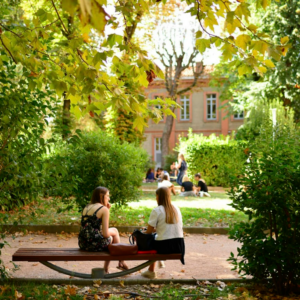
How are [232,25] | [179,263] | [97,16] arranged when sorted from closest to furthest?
[97,16] → [232,25] → [179,263]

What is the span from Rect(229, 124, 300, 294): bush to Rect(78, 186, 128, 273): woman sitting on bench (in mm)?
1883

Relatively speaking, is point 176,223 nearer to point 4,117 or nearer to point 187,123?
point 4,117

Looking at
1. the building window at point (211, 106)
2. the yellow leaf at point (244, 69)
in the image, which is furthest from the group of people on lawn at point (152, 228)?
the building window at point (211, 106)

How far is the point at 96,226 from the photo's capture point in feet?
22.1

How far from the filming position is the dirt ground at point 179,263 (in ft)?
23.5

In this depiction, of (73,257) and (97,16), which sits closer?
(97,16)

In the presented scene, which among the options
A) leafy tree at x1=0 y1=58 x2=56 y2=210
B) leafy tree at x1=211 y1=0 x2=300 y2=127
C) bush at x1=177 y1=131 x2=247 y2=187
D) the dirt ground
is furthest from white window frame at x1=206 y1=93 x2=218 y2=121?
leafy tree at x1=0 y1=58 x2=56 y2=210

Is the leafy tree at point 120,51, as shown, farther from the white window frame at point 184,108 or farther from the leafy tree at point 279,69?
the white window frame at point 184,108

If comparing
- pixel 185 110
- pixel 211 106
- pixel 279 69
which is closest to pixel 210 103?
pixel 211 106

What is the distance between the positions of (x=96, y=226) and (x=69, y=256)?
794mm

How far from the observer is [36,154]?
600 centimetres

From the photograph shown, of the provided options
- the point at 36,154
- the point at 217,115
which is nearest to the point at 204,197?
the point at 36,154

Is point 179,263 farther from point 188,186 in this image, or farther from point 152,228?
point 188,186

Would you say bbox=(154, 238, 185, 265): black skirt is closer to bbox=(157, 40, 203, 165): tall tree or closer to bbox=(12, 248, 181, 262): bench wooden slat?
bbox=(12, 248, 181, 262): bench wooden slat
